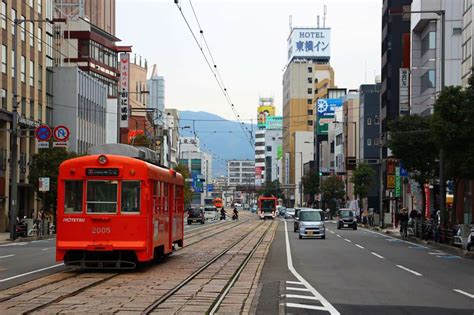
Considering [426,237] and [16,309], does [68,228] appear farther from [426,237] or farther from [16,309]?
[426,237]

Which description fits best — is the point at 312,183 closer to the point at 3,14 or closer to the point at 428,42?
the point at 428,42

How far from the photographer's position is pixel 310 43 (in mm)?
180250

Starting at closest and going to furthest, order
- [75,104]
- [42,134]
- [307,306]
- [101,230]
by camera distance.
Answer: [307,306] → [101,230] → [42,134] → [75,104]

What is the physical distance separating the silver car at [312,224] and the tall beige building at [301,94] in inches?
5089

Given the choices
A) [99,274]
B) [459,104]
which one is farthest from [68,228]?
[459,104]

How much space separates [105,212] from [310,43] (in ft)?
539

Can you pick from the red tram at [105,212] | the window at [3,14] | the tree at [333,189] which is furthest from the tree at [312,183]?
the red tram at [105,212]

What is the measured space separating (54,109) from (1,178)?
16.8m

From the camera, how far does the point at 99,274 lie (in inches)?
772

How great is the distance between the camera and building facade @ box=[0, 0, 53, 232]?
55406 mm

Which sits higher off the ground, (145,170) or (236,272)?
(145,170)

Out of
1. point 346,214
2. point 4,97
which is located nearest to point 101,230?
point 4,97

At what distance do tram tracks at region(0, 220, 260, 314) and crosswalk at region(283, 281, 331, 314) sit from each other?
13.3 ft

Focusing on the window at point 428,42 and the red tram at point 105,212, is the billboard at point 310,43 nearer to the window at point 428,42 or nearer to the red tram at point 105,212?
the window at point 428,42
